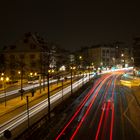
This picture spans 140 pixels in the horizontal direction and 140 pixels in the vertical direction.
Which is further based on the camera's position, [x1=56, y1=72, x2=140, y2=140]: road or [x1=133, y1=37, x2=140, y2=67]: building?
[x1=133, y1=37, x2=140, y2=67]: building

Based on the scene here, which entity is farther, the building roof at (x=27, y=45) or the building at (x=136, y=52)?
the building roof at (x=27, y=45)

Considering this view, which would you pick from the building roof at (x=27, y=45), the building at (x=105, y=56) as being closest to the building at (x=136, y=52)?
the building roof at (x=27, y=45)

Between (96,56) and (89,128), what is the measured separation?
140602 millimetres

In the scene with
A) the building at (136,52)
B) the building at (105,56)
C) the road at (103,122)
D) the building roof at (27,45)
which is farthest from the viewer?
the building at (105,56)

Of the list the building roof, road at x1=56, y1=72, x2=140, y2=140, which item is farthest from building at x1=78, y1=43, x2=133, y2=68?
road at x1=56, y1=72, x2=140, y2=140

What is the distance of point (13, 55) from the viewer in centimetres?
9238

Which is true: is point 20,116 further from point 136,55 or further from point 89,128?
point 136,55

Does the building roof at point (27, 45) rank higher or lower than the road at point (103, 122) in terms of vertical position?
higher

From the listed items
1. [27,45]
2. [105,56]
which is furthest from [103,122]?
[105,56]

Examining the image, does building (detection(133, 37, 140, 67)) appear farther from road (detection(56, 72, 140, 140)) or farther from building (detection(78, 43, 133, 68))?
building (detection(78, 43, 133, 68))

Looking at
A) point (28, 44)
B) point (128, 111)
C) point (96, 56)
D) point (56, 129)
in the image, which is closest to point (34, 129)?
point (56, 129)

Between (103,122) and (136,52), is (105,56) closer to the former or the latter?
(136,52)

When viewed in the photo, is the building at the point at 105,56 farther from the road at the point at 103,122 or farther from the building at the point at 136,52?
the road at the point at 103,122

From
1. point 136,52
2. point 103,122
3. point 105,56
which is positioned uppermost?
point 105,56
